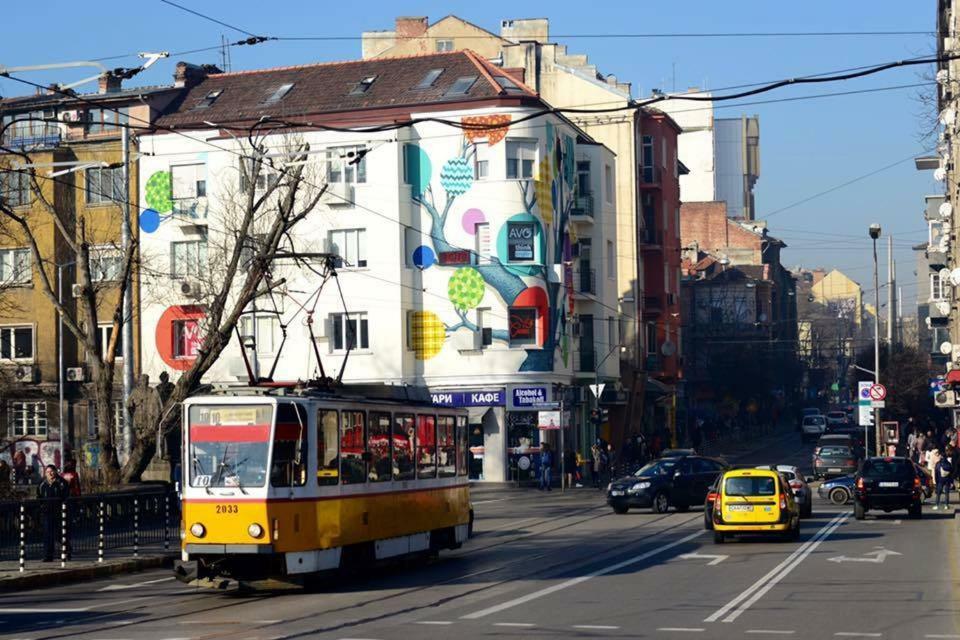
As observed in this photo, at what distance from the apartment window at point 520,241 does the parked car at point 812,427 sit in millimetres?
36610

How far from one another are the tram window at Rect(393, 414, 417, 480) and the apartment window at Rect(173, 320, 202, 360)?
38725 mm

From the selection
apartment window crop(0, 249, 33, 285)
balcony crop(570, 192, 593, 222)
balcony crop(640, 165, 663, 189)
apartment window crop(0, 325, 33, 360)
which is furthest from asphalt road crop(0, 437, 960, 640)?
balcony crop(640, 165, 663, 189)

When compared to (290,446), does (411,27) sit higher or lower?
higher

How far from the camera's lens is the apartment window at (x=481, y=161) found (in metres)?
59.5

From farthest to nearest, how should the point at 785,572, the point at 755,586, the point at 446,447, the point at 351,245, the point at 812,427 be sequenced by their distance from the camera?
the point at 812,427, the point at 351,245, the point at 446,447, the point at 785,572, the point at 755,586

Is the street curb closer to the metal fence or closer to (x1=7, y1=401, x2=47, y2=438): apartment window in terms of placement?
the metal fence

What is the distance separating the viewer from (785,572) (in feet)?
74.6

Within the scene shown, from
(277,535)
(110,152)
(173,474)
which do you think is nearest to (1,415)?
(110,152)

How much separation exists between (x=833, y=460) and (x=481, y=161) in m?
17.6

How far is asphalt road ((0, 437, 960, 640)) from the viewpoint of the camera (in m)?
15.9

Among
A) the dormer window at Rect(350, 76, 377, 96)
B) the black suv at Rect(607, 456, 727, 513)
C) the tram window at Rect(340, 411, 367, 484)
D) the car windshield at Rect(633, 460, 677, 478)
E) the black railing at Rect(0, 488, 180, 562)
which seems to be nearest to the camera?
the tram window at Rect(340, 411, 367, 484)

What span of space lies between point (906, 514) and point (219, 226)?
31522mm

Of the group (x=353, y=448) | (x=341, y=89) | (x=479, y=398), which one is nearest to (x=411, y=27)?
(x=341, y=89)

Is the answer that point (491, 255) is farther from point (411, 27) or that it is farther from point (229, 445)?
point (229, 445)
